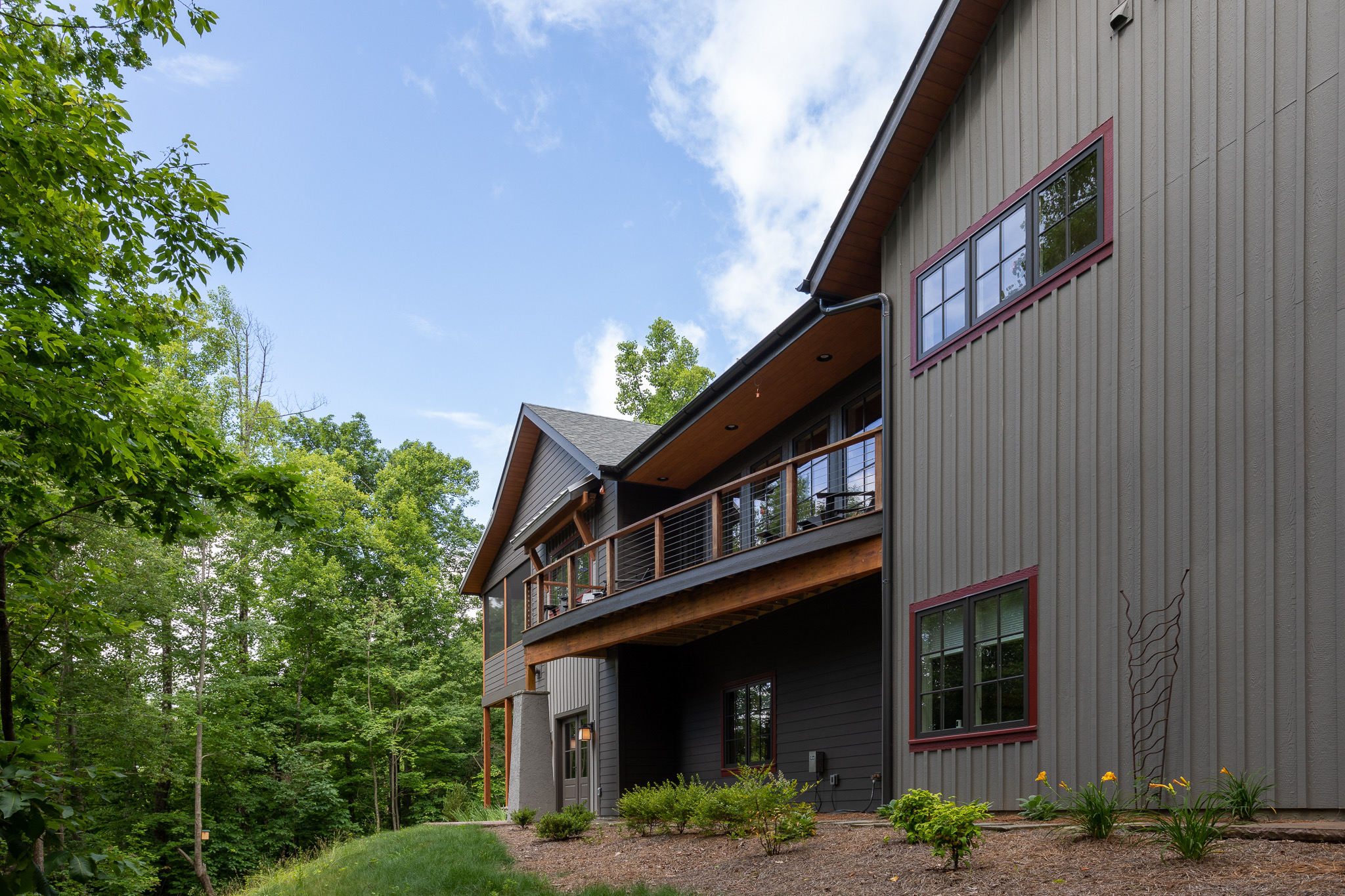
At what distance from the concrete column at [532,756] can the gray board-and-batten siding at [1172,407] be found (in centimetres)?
1147

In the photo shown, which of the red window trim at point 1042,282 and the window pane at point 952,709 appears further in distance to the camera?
the window pane at point 952,709

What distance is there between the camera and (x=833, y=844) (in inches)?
329

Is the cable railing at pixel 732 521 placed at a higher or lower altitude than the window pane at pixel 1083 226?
lower

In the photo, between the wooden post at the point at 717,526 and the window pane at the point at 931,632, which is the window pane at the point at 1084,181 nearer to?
the window pane at the point at 931,632

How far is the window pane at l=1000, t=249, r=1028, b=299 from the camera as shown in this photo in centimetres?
890

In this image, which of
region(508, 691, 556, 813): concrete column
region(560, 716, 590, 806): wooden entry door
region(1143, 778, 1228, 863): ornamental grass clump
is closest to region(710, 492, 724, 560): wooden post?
region(1143, 778, 1228, 863): ornamental grass clump

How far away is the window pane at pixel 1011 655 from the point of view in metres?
8.40

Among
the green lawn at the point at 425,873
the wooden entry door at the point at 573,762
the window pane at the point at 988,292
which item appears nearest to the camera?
the green lawn at the point at 425,873

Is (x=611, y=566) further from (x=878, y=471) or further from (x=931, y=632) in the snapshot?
(x=931, y=632)

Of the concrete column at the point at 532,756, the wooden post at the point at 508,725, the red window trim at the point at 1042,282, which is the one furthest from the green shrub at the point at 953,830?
the wooden post at the point at 508,725

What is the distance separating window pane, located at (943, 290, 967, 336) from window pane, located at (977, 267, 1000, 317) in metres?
0.19

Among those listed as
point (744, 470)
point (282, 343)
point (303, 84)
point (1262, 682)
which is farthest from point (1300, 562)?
point (303, 84)

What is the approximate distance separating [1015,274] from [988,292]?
1.27 feet

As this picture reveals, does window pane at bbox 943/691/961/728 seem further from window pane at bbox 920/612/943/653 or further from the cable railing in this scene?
the cable railing
